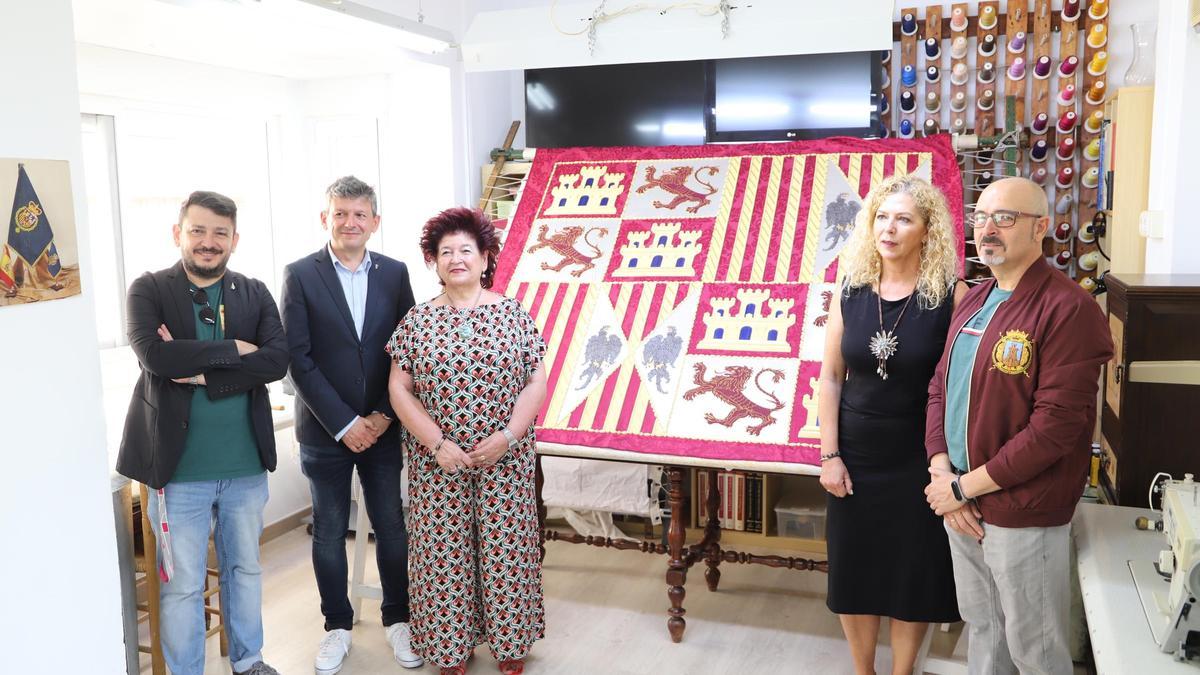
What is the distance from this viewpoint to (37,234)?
89.9 inches

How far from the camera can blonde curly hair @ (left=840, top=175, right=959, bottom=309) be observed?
264 cm

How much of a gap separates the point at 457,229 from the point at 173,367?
0.94m

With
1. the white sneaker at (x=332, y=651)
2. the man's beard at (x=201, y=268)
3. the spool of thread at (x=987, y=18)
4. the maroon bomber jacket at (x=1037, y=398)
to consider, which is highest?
the spool of thread at (x=987, y=18)

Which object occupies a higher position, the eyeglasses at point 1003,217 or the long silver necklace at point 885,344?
the eyeglasses at point 1003,217

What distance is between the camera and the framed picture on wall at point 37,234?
221cm

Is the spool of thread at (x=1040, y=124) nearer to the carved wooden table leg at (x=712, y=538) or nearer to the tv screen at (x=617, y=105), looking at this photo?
the tv screen at (x=617, y=105)

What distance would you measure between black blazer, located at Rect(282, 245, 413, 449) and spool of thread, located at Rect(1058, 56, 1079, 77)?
9.82 feet

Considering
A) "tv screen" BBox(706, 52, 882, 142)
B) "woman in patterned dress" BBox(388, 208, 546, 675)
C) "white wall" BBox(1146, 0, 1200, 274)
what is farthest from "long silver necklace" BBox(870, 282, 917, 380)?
"tv screen" BBox(706, 52, 882, 142)

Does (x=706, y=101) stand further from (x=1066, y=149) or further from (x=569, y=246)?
(x=1066, y=149)

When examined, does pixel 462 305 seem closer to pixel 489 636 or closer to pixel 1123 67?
pixel 489 636

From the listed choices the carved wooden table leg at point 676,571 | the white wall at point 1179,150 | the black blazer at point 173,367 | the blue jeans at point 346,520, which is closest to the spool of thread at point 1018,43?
the white wall at point 1179,150

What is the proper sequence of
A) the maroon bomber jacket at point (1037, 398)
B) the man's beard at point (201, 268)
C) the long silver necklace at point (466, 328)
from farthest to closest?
the long silver necklace at point (466, 328)
the man's beard at point (201, 268)
the maroon bomber jacket at point (1037, 398)

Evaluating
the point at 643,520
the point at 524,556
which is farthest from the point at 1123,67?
the point at 524,556

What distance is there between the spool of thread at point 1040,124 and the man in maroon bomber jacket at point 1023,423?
81.8 inches
